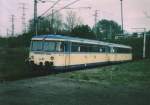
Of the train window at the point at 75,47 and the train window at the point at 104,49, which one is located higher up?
the train window at the point at 75,47

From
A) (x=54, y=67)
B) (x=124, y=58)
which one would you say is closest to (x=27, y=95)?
(x=54, y=67)

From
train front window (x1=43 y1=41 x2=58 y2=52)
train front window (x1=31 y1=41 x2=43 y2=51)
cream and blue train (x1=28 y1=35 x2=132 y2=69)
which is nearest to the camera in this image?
cream and blue train (x1=28 y1=35 x2=132 y2=69)

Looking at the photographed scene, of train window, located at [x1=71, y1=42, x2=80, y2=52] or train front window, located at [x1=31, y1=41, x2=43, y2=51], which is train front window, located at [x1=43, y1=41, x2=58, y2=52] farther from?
train window, located at [x1=71, y1=42, x2=80, y2=52]

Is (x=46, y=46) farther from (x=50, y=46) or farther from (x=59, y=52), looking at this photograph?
(x=59, y=52)

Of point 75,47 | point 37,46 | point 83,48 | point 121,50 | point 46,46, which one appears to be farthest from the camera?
point 121,50

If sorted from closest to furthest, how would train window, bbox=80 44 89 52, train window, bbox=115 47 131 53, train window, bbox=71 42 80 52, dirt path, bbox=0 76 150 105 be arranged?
dirt path, bbox=0 76 150 105 < train window, bbox=71 42 80 52 < train window, bbox=80 44 89 52 < train window, bbox=115 47 131 53

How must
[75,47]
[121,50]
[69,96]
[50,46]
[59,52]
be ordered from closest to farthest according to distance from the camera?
[69,96], [59,52], [50,46], [75,47], [121,50]

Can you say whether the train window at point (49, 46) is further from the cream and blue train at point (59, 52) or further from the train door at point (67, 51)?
the train door at point (67, 51)

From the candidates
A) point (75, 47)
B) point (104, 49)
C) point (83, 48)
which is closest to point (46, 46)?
point (75, 47)

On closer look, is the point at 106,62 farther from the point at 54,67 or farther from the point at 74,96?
the point at 74,96

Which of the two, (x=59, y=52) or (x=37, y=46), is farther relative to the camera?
(x=37, y=46)

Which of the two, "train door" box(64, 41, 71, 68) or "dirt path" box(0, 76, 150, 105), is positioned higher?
"train door" box(64, 41, 71, 68)

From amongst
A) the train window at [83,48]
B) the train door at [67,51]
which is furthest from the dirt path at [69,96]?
the train window at [83,48]

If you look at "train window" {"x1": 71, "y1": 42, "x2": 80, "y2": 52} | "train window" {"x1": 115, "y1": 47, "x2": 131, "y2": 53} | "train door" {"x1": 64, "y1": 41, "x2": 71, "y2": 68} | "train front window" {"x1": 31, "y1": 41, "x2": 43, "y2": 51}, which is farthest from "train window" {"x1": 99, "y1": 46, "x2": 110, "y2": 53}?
"train front window" {"x1": 31, "y1": 41, "x2": 43, "y2": 51}
